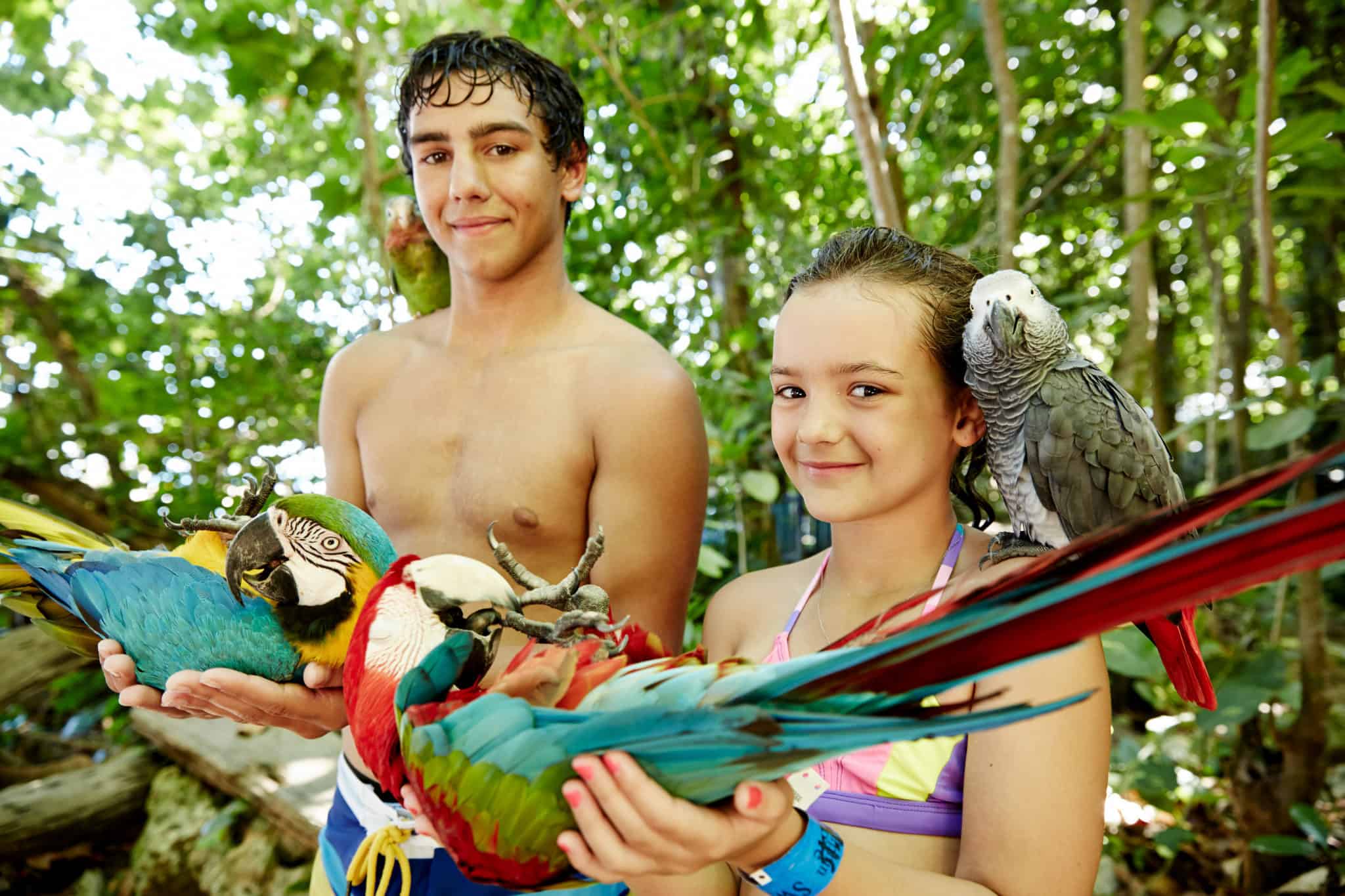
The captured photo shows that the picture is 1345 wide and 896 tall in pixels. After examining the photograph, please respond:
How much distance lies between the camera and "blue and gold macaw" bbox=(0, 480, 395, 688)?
816 millimetres

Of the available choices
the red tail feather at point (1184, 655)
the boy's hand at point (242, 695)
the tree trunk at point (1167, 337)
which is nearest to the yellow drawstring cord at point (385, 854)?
the boy's hand at point (242, 695)

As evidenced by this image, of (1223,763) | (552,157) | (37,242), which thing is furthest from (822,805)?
(37,242)

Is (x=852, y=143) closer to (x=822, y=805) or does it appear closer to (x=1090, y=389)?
(x=1090, y=389)

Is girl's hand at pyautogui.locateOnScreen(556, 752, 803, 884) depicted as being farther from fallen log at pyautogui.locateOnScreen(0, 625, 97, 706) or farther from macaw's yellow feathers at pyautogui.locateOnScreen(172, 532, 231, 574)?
fallen log at pyautogui.locateOnScreen(0, 625, 97, 706)

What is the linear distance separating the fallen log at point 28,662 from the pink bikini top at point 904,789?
2651 mm

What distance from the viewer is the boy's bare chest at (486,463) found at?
4.12 feet

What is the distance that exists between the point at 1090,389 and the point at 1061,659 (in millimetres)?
317

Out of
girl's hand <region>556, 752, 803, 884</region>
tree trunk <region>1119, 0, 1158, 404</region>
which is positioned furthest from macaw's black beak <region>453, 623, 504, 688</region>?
tree trunk <region>1119, 0, 1158, 404</region>

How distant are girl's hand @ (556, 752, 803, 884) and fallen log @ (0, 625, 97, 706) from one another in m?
2.69

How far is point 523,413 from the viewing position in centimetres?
132

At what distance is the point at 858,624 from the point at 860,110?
110cm

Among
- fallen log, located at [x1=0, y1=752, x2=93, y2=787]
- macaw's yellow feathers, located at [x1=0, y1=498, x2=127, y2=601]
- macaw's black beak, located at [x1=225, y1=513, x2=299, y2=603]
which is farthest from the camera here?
fallen log, located at [x1=0, y1=752, x2=93, y2=787]

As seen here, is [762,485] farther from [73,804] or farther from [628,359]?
[73,804]

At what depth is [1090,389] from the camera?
37.4 inches
